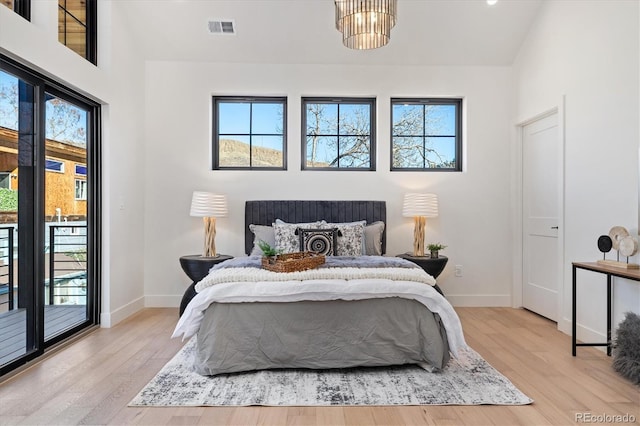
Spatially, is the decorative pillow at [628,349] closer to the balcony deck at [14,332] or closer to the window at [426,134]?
the window at [426,134]

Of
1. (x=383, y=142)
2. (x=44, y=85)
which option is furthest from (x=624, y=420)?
(x=44, y=85)

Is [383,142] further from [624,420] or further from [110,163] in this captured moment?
[624,420]

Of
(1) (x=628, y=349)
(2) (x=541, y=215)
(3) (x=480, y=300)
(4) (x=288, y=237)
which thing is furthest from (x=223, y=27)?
(1) (x=628, y=349)

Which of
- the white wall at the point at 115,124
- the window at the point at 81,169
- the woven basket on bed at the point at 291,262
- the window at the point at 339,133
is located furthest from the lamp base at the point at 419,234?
the window at the point at 81,169

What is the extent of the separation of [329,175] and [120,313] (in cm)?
263

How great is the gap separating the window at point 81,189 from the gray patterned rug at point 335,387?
5.87 ft

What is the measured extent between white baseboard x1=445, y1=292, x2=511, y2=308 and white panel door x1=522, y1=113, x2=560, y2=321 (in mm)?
212

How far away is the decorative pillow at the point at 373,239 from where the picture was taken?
4.23 m

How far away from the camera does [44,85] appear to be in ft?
10.1

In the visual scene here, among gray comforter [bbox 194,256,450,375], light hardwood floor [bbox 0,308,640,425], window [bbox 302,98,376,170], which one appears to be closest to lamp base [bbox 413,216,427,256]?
window [bbox 302,98,376,170]

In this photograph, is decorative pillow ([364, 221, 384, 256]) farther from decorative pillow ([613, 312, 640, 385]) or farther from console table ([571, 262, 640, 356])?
decorative pillow ([613, 312, 640, 385])

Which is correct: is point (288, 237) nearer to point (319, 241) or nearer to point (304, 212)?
point (319, 241)

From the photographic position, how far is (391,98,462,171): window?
4.91 metres

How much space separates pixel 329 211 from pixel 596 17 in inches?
117
